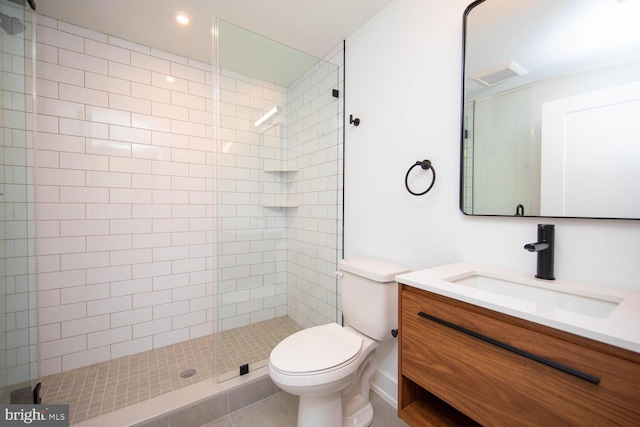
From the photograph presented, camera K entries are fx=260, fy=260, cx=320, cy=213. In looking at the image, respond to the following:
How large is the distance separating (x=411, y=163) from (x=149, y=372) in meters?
2.20

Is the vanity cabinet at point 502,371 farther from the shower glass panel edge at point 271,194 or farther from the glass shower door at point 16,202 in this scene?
the glass shower door at point 16,202

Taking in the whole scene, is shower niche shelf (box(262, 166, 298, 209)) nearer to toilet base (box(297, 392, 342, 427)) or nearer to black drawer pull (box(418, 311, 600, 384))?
toilet base (box(297, 392, 342, 427))

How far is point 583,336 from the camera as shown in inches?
23.0

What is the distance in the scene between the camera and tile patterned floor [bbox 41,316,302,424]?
4.95ft

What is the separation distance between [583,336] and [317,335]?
1.10m

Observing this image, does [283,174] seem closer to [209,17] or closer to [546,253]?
[209,17]

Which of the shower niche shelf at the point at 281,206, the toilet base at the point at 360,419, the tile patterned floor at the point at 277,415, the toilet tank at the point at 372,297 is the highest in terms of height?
the shower niche shelf at the point at 281,206

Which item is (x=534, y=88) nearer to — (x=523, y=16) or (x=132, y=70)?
(x=523, y=16)

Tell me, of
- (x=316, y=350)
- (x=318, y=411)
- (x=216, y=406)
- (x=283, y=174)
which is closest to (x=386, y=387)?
(x=318, y=411)

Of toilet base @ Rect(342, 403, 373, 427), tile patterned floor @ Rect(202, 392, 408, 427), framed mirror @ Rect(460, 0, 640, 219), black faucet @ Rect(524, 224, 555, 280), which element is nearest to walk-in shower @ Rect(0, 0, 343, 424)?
tile patterned floor @ Rect(202, 392, 408, 427)

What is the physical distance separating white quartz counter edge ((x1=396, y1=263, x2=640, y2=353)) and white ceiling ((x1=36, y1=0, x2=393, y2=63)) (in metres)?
1.65

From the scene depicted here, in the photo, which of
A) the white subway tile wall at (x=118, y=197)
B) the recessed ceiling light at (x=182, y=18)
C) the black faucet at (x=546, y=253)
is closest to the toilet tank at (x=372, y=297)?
the black faucet at (x=546, y=253)

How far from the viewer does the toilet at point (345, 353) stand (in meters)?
1.15

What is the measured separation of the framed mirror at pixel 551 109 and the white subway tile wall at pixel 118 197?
206cm
